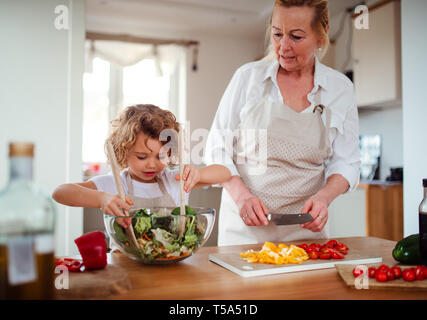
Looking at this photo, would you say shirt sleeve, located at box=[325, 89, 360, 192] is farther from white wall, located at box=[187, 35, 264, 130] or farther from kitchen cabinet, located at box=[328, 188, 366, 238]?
white wall, located at box=[187, 35, 264, 130]

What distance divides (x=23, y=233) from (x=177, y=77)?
15.8 feet

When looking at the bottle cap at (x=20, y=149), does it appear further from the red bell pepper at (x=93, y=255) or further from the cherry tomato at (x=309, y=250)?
the cherry tomato at (x=309, y=250)

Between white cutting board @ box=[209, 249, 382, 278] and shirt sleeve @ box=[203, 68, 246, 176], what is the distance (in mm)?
514

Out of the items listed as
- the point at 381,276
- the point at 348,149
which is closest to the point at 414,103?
the point at 348,149

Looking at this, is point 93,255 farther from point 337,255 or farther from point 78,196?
point 337,255

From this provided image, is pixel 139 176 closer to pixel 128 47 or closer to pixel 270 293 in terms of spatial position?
pixel 270 293

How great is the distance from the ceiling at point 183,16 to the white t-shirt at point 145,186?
3111 millimetres

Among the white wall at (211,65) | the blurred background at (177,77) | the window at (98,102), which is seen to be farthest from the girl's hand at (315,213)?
the white wall at (211,65)

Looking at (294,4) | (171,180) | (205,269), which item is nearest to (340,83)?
(294,4)

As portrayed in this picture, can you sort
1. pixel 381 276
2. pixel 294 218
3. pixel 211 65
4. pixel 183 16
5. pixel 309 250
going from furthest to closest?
pixel 211 65 < pixel 183 16 < pixel 294 218 < pixel 309 250 < pixel 381 276

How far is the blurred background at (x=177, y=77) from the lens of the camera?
74.4 inches

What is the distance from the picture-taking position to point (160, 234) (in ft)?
2.59
